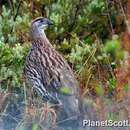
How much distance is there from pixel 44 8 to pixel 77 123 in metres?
3.03

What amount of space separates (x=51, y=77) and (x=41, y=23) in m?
1.47

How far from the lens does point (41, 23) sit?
26.9 feet

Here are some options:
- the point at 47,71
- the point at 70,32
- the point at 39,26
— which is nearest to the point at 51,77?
the point at 47,71

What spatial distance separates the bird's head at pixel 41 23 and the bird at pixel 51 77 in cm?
18

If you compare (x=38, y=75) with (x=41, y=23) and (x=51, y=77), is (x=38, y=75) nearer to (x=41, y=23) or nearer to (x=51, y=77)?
(x=51, y=77)

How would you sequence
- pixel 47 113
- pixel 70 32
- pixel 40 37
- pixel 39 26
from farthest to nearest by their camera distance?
1. pixel 70 32
2. pixel 39 26
3. pixel 40 37
4. pixel 47 113

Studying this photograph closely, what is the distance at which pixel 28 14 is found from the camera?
866cm

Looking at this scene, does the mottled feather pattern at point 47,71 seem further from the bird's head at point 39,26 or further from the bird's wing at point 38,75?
the bird's head at point 39,26

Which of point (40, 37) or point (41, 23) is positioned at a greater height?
point (41, 23)

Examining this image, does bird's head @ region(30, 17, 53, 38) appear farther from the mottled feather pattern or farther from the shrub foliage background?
the mottled feather pattern

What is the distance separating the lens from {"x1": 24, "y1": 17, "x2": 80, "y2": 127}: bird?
6332 millimetres

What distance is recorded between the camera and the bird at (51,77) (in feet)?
20.8

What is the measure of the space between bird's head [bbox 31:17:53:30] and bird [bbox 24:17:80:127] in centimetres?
18

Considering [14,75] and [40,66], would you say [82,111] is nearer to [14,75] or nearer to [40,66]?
[40,66]
